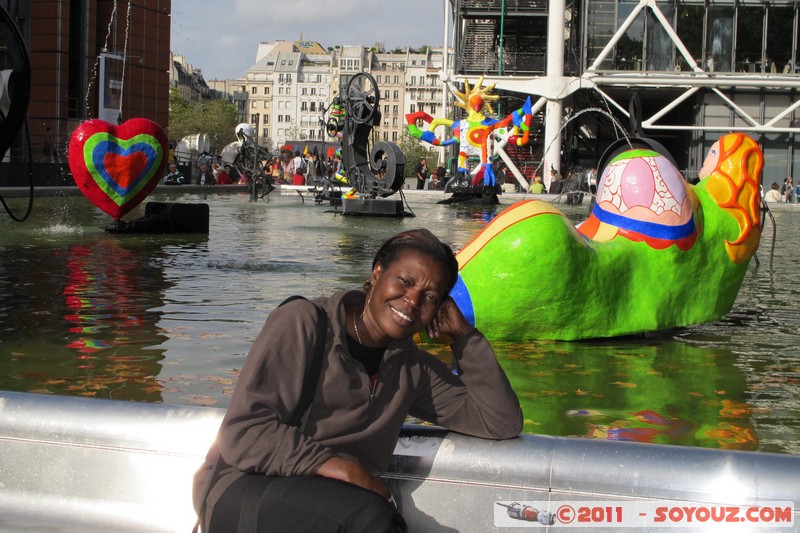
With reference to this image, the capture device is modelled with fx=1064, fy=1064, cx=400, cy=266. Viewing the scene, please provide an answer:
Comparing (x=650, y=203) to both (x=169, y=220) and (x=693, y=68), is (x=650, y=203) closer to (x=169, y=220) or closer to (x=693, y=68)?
(x=169, y=220)

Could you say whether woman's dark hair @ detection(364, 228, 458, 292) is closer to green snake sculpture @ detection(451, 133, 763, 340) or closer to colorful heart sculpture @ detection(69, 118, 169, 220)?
green snake sculpture @ detection(451, 133, 763, 340)

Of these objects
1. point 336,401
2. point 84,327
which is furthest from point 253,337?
point 336,401

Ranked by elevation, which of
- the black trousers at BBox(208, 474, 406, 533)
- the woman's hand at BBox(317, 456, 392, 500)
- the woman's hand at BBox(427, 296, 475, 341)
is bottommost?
the black trousers at BBox(208, 474, 406, 533)

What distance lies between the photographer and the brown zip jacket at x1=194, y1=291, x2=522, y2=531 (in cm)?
Answer: 287

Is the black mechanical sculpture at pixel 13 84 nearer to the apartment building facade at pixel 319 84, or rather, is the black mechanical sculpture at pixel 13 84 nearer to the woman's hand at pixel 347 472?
the woman's hand at pixel 347 472

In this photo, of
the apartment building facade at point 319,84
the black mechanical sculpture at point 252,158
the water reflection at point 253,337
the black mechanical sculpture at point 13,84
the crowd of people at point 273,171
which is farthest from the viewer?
the apartment building facade at point 319,84

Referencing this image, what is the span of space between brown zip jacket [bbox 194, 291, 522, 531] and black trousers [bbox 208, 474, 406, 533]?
0.04m

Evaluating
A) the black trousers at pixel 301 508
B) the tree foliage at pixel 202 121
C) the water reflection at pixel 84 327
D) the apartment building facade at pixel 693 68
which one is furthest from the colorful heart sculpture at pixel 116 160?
the tree foliage at pixel 202 121

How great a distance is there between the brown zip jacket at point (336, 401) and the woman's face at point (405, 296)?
2.9 inches

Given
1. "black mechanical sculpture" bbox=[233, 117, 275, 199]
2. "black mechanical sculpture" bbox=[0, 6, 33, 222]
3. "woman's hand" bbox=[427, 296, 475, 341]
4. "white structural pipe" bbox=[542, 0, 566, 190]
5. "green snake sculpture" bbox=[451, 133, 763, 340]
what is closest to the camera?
"woman's hand" bbox=[427, 296, 475, 341]

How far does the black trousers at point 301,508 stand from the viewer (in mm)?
2771

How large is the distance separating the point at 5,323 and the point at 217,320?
4.93 ft

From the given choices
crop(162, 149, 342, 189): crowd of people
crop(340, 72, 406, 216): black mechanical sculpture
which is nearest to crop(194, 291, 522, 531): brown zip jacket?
crop(340, 72, 406, 216): black mechanical sculpture

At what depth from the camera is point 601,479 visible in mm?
Answer: 3131
